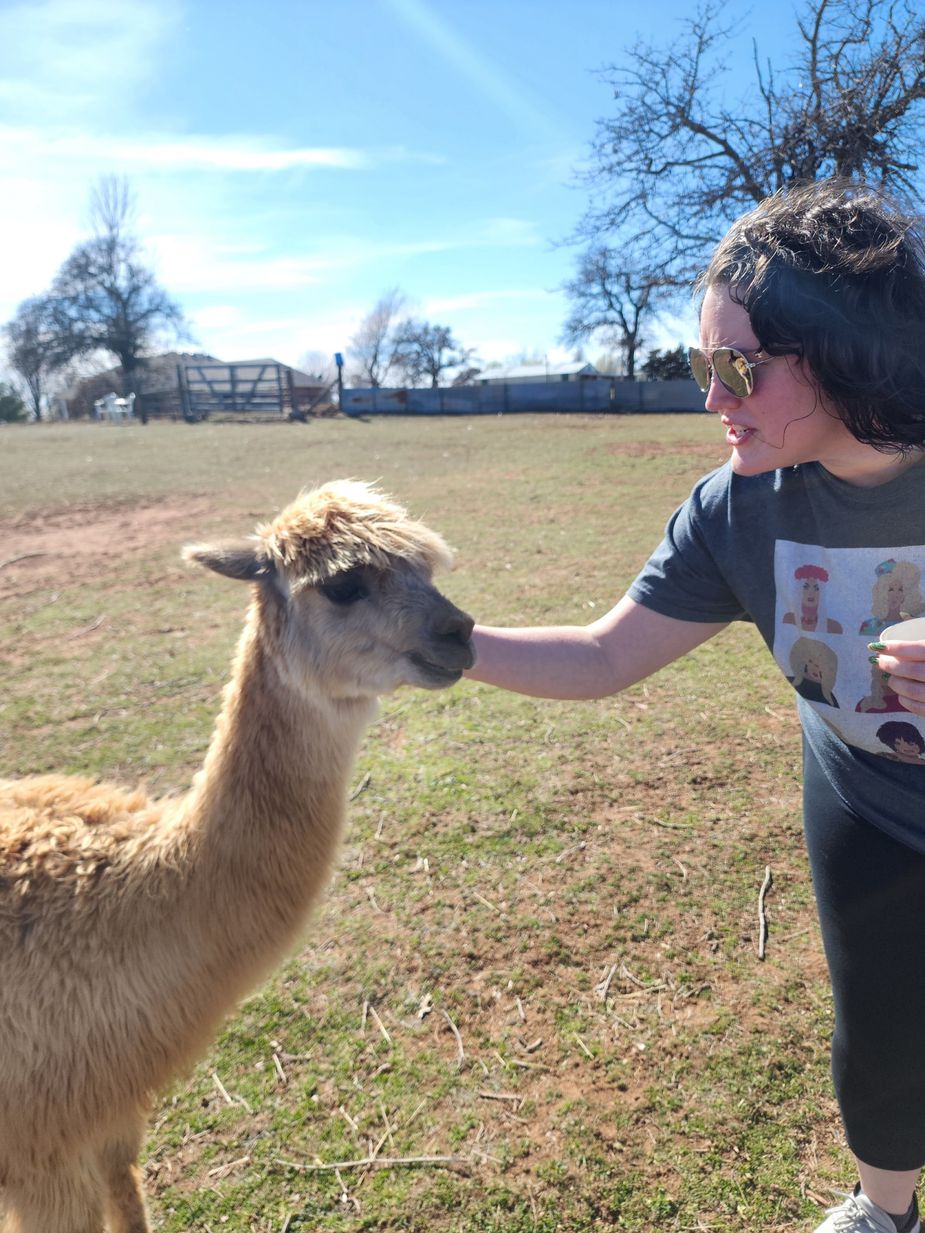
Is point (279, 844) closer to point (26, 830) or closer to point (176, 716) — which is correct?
point (26, 830)

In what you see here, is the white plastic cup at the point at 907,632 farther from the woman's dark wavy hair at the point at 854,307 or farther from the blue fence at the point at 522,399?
the blue fence at the point at 522,399

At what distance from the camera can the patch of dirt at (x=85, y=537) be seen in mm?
8797

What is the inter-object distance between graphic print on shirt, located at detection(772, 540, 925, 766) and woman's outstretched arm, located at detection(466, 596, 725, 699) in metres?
0.43

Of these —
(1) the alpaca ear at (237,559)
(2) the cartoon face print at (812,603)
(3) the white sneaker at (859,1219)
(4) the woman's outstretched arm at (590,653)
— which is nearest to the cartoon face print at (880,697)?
(2) the cartoon face print at (812,603)

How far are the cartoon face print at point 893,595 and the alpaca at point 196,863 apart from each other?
3.66ft

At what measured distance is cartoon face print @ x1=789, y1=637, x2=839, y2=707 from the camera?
1.77 meters

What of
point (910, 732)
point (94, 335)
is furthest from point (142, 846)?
point (94, 335)

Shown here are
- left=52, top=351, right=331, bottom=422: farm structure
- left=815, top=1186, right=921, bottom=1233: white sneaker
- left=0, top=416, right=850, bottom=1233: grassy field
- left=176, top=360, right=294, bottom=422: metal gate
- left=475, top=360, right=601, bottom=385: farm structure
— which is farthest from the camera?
left=475, top=360, right=601, bottom=385: farm structure

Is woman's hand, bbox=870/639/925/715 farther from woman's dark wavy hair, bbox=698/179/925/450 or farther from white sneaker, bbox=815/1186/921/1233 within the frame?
white sneaker, bbox=815/1186/921/1233

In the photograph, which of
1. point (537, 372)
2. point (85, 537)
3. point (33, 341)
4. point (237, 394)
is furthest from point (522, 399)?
point (537, 372)

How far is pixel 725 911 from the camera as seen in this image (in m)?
3.24

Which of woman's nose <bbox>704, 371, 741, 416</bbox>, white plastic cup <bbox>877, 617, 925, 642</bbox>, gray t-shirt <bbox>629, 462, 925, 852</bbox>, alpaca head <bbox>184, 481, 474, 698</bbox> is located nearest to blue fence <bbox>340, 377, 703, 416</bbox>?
alpaca head <bbox>184, 481, 474, 698</bbox>

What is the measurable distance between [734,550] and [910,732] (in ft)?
1.96

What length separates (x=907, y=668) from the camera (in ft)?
4.45
